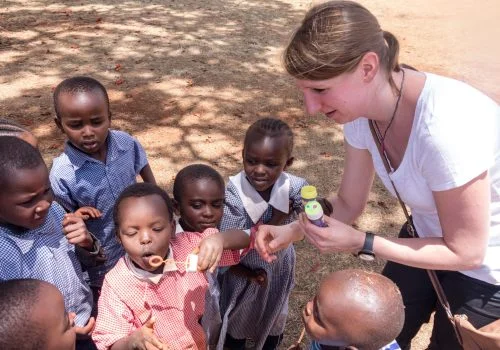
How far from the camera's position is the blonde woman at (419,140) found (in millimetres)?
1788

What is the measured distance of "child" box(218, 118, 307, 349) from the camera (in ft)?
9.04

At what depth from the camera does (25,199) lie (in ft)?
6.79

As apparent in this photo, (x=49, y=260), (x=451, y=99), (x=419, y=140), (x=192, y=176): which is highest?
(x=451, y=99)

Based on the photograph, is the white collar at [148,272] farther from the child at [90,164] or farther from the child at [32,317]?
the child at [90,164]

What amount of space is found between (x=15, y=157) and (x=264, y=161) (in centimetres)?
134

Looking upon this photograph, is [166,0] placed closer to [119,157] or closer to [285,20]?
[285,20]

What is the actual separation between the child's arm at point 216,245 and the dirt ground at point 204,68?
1.19m

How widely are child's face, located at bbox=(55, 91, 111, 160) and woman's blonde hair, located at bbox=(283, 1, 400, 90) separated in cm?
141

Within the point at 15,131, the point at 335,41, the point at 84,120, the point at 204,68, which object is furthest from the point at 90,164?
the point at 204,68

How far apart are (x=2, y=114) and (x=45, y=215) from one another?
3.95 meters

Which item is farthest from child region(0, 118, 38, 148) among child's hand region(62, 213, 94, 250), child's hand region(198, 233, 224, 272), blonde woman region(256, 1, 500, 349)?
blonde woman region(256, 1, 500, 349)

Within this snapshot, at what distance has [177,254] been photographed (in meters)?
2.35

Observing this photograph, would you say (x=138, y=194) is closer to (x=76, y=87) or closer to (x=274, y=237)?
(x=274, y=237)

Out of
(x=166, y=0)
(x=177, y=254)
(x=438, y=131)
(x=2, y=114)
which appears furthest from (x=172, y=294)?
(x=166, y=0)
